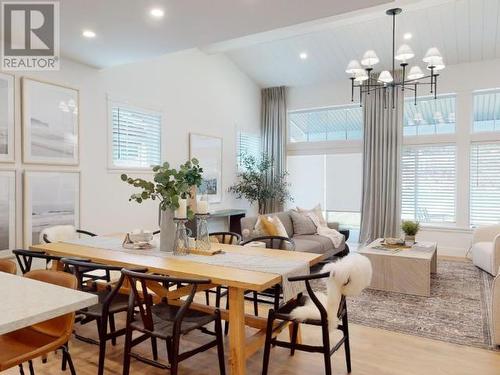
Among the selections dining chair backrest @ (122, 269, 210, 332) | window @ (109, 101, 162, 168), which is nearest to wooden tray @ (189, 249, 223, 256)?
dining chair backrest @ (122, 269, 210, 332)

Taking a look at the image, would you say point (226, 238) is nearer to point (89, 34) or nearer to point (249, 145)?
point (89, 34)

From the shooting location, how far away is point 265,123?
8.48 m

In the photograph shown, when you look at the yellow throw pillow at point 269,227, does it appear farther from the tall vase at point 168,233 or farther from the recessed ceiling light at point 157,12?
the recessed ceiling light at point 157,12

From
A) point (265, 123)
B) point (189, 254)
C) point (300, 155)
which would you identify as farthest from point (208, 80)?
Answer: point (189, 254)

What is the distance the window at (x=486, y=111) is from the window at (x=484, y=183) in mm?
302

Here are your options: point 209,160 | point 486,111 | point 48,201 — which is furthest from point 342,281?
point 486,111

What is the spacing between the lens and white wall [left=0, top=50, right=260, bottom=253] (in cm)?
480

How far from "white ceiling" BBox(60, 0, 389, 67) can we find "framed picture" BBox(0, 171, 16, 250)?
1.51 metres

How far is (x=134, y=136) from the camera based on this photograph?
5.54 m

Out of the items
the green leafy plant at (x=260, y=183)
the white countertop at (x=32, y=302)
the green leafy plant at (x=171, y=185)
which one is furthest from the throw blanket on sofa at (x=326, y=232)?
the white countertop at (x=32, y=302)

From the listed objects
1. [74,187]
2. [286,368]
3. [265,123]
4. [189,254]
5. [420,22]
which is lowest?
[286,368]

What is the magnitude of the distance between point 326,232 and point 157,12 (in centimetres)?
418

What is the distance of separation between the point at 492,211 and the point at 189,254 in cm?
600

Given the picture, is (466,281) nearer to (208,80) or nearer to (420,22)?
(420,22)
